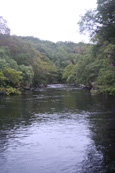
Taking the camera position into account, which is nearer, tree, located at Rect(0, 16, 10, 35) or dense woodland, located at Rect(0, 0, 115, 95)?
dense woodland, located at Rect(0, 0, 115, 95)

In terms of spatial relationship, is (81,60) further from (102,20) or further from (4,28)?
(102,20)

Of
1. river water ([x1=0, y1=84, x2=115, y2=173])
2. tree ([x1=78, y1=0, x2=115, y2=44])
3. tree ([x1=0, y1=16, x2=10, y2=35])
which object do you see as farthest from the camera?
tree ([x1=0, y1=16, x2=10, y2=35])

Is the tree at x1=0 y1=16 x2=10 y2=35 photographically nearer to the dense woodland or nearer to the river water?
the dense woodland

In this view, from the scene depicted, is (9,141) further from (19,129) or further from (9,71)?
(9,71)

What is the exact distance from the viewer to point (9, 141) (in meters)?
12.3

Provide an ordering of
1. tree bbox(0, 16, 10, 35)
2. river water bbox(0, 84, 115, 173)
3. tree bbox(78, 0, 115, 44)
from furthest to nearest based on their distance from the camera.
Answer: tree bbox(0, 16, 10, 35) < tree bbox(78, 0, 115, 44) < river water bbox(0, 84, 115, 173)

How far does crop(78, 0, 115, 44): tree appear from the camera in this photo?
16.0m

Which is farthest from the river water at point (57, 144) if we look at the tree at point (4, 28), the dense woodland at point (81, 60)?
the tree at point (4, 28)

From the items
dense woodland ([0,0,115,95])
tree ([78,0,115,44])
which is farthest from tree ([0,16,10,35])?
tree ([78,0,115,44])

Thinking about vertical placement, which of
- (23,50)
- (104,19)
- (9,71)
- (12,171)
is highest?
(23,50)

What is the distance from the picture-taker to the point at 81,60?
53781 mm

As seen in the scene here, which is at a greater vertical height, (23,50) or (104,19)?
(23,50)

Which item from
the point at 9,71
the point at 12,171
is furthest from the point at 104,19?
the point at 9,71

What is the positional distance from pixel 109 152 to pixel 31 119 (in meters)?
9.28
